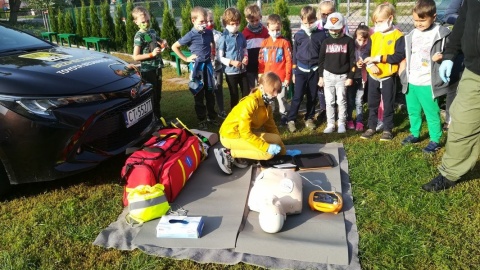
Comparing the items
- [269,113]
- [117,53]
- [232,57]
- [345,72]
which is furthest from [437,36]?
Result: [117,53]

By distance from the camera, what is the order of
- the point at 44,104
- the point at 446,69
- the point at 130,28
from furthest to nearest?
the point at 130,28 < the point at 446,69 < the point at 44,104

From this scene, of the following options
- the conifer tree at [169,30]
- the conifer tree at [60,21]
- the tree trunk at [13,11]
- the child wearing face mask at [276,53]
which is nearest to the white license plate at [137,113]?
the child wearing face mask at [276,53]

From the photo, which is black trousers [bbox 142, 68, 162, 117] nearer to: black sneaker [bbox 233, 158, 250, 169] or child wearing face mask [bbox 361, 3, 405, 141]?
black sneaker [bbox 233, 158, 250, 169]

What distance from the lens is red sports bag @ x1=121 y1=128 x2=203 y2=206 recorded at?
318 centimetres

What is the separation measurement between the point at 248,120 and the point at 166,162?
0.89m

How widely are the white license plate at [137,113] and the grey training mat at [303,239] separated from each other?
59.1 inches

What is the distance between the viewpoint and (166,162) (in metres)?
3.34

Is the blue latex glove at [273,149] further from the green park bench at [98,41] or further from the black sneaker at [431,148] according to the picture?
the green park bench at [98,41]

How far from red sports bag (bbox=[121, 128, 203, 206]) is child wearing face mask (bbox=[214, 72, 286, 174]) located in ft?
1.03

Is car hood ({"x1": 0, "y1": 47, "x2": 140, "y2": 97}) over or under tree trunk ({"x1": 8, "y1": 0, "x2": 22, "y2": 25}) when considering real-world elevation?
under

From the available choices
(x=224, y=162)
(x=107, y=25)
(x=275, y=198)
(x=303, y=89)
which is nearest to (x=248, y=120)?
(x=224, y=162)

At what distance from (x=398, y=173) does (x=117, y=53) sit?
11547 millimetres

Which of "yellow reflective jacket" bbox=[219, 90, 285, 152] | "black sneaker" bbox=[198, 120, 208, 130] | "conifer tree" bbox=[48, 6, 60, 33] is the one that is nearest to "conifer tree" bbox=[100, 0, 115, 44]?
"conifer tree" bbox=[48, 6, 60, 33]

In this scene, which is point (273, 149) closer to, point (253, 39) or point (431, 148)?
point (431, 148)
